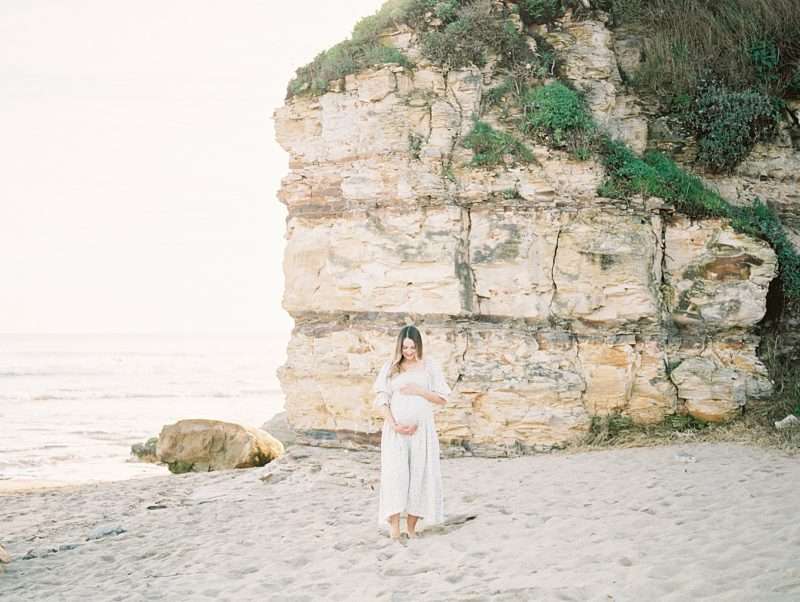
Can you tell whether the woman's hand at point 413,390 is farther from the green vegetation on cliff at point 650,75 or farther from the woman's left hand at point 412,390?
the green vegetation on cliff at point 650,75

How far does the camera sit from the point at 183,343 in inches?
3472

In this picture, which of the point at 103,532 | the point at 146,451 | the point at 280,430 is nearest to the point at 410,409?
the point at 103,532

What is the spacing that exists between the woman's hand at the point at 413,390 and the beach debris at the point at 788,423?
18.3 feet

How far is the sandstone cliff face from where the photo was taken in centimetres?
1038

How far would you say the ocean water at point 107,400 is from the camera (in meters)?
18.4

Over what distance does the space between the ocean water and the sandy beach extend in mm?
7308

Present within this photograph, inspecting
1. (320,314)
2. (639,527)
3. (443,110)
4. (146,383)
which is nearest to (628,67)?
(443,110)

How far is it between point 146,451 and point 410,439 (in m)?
14.2

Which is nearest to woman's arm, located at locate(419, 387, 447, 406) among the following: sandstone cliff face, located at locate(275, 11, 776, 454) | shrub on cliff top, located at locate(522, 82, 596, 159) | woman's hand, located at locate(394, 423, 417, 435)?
woman's hand, located at locate(394, 423, 417, 435)

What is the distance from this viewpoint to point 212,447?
46.2 ft

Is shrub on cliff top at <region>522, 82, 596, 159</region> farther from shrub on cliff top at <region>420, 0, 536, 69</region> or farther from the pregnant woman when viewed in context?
the pregnant woman

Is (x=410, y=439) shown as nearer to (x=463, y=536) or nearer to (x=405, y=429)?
(x=405, y=429)

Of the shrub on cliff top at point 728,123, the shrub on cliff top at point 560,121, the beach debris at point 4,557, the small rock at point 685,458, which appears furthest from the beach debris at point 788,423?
the beach debris at point 4,557

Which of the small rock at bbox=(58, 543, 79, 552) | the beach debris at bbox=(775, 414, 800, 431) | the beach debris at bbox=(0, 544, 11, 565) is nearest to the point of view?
the beach debris at bbox=(0, 544, 11, 565)
